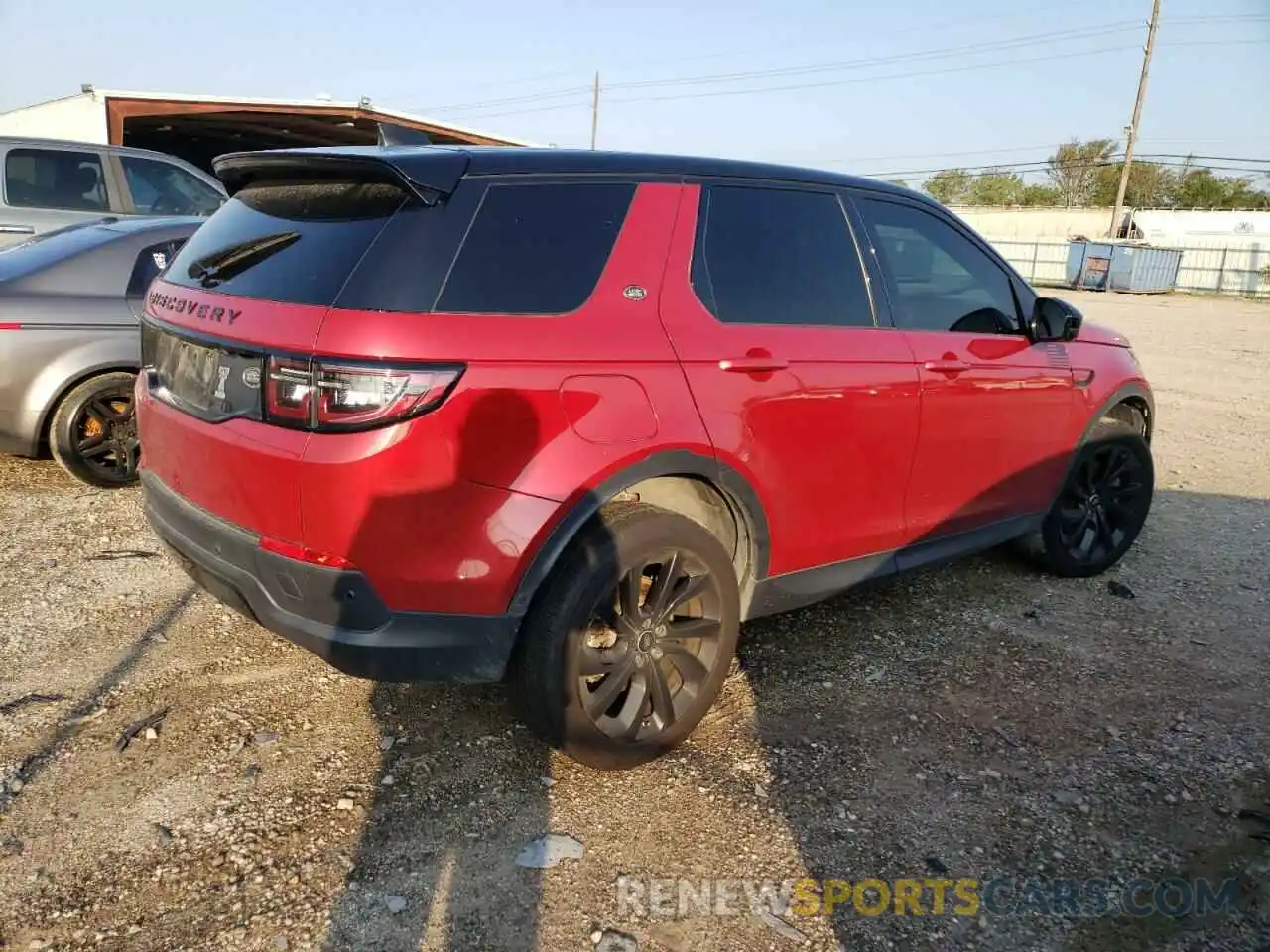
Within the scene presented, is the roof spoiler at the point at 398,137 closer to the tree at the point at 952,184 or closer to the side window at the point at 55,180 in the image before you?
the side window at the point at 55,180

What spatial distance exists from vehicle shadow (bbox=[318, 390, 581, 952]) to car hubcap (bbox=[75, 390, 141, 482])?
329 cm

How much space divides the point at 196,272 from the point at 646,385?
1.46 metres

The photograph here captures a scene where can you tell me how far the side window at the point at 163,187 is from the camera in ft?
25.6

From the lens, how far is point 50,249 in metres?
5.14

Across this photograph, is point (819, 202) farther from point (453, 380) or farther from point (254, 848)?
point (254, 848)

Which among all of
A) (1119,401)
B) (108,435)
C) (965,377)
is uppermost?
(965,377)

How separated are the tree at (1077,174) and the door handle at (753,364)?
70.1m

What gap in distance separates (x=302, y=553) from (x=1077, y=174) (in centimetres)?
7438

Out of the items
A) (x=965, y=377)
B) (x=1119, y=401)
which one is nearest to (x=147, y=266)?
(x=965, y=377)

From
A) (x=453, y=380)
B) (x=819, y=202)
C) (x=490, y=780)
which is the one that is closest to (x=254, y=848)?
(x=490, y=780)

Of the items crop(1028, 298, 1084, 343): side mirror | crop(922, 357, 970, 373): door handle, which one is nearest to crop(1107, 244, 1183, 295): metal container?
crop(1028, 298, 1084, 343): side mirror

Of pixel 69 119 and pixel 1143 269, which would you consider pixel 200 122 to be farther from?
pixel 1143 269

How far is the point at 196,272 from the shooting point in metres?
2.87

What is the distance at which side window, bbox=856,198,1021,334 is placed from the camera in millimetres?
3518
